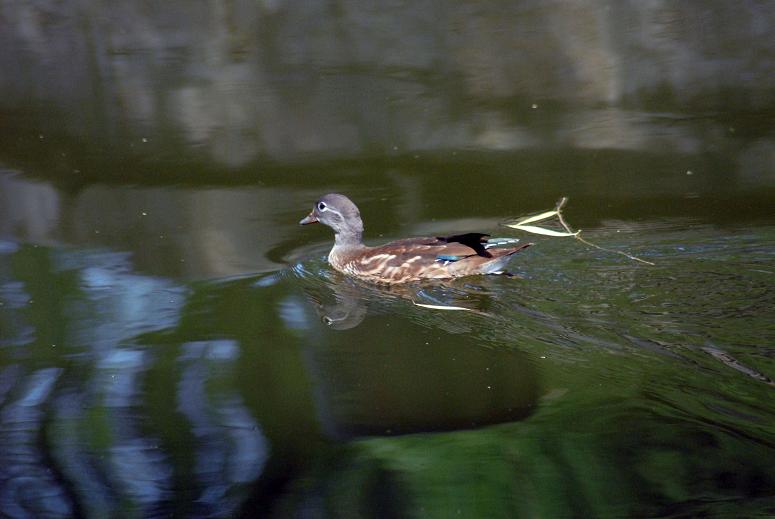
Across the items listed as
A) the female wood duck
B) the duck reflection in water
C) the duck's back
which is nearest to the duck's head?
the female wood duck

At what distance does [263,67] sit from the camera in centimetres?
1001

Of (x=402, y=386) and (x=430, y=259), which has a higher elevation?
(x=430, y=259)

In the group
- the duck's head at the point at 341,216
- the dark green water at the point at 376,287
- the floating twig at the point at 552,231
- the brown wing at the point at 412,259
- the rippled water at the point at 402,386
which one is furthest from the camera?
the duck's head at the point at 341,216

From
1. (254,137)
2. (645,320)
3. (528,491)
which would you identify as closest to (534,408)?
(528,491)

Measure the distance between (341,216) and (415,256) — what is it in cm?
71

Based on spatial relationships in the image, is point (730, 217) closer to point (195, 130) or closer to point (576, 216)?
point (576, 216)

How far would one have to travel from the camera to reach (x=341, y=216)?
25.5 feet

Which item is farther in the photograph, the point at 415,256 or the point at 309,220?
the point at 309,220

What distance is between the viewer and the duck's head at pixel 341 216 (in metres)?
7.78

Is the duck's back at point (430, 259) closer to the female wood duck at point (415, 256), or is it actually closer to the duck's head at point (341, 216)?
the female wood duck at point (415, 256)

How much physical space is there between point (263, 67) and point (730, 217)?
13.7 ft

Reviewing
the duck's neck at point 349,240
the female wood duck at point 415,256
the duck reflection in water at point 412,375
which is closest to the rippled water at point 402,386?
the duck reflection in water at point 412,375

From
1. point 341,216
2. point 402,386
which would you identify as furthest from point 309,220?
point 402,386

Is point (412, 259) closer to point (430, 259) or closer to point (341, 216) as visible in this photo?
point (430, 259)
